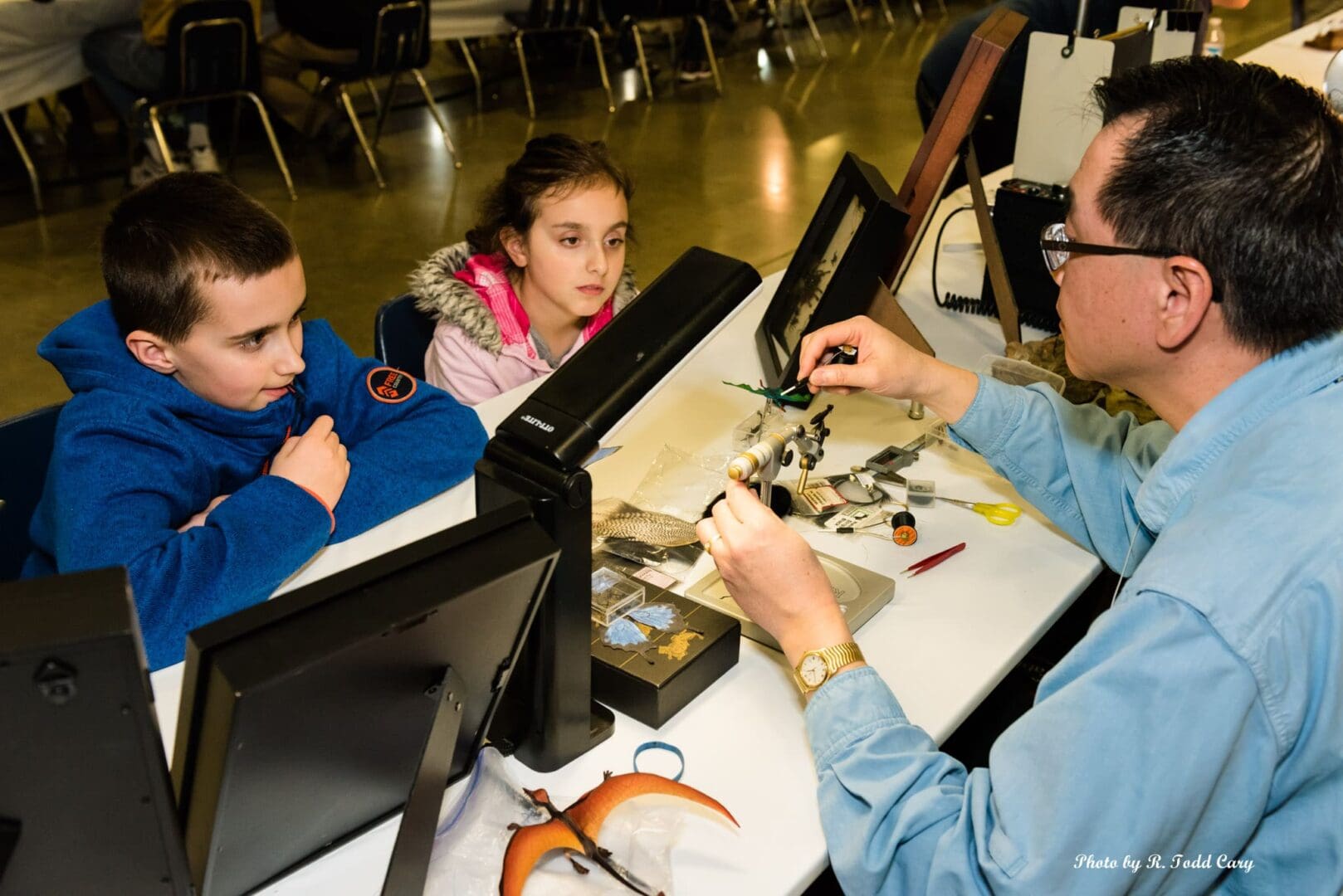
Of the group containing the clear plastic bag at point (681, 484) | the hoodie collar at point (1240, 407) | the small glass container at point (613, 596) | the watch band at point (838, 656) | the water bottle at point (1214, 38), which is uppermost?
the hoodie collar at point (1240, 407)

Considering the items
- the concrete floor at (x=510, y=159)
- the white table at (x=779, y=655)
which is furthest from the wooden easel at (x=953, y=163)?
the concrete floor at (x=510, y=159)

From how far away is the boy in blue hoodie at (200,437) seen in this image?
1396mm

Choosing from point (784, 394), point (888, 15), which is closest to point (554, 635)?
point (784, 394)

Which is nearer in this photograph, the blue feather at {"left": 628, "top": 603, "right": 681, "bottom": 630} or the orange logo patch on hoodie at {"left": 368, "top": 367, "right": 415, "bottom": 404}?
the blue feather at {"left": 628, "top": 603, "right": 681, "bottom": 630}

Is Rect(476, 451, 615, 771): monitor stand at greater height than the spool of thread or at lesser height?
greater

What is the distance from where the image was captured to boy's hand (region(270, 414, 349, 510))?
155cm

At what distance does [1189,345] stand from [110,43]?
16.3ft

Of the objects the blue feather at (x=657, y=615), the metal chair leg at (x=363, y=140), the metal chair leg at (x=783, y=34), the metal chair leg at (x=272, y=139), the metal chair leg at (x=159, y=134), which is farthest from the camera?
the metal chair leg at (x=783, y=34)

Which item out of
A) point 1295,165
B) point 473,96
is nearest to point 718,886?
point 1295,165

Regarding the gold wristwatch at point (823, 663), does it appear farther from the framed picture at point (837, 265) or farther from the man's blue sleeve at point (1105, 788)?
the framed picture at point (837, 265)

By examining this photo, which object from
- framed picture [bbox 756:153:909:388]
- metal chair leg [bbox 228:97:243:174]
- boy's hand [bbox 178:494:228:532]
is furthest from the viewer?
metal chair leg [bbox 228:97:243:174]

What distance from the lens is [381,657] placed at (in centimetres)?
85

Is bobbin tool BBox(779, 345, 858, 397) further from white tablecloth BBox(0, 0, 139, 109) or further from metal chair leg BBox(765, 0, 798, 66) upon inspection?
metal chair leg BBox(765, 0, 798, 66)

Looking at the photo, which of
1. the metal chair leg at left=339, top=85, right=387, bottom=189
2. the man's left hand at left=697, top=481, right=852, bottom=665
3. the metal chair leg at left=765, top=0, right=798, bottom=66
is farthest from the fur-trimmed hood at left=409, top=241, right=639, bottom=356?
the metal chair leg at left=765, top=0, right=798, bottom=66
